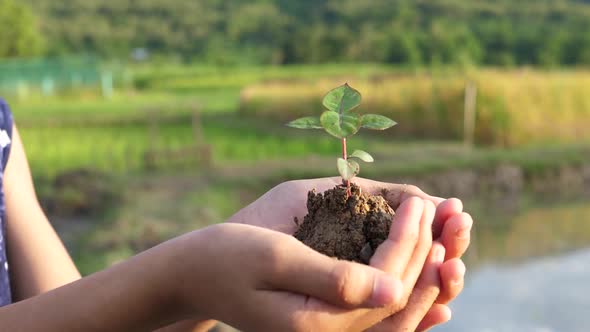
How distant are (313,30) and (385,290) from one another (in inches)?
933

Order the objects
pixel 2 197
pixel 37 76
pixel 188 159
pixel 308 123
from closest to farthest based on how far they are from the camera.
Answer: pixel 308 123, pixel 2 197, pixel 188 159, pixel 37 76

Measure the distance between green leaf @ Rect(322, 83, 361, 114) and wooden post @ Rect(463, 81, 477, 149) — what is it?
9049 mm

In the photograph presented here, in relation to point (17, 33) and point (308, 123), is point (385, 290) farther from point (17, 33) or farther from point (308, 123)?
point (17, 33)

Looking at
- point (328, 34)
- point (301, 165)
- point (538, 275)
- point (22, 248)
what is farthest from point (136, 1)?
point (22, 248)

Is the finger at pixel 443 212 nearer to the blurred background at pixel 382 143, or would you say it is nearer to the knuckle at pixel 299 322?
the knuckle at pixel 299 322

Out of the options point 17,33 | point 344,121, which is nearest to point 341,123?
point 344,121

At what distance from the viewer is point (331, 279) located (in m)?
0.92

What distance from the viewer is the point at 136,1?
99.0 feet

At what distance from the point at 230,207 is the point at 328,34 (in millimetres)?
17678

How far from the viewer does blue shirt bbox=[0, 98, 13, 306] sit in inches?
57.4

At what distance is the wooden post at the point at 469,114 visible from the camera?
10.1 m

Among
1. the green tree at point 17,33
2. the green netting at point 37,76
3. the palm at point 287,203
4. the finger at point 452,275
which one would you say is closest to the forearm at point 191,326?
the palm at point 287,203

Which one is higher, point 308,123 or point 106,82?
point 308,123

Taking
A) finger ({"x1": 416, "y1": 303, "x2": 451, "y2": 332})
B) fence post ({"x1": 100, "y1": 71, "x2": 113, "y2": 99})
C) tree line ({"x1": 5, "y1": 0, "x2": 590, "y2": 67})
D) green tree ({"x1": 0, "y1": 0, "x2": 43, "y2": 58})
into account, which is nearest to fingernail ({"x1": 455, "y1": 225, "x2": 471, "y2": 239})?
finger ({"x1": 416, "y1": 303, "x2": 451, "y2": 332})
